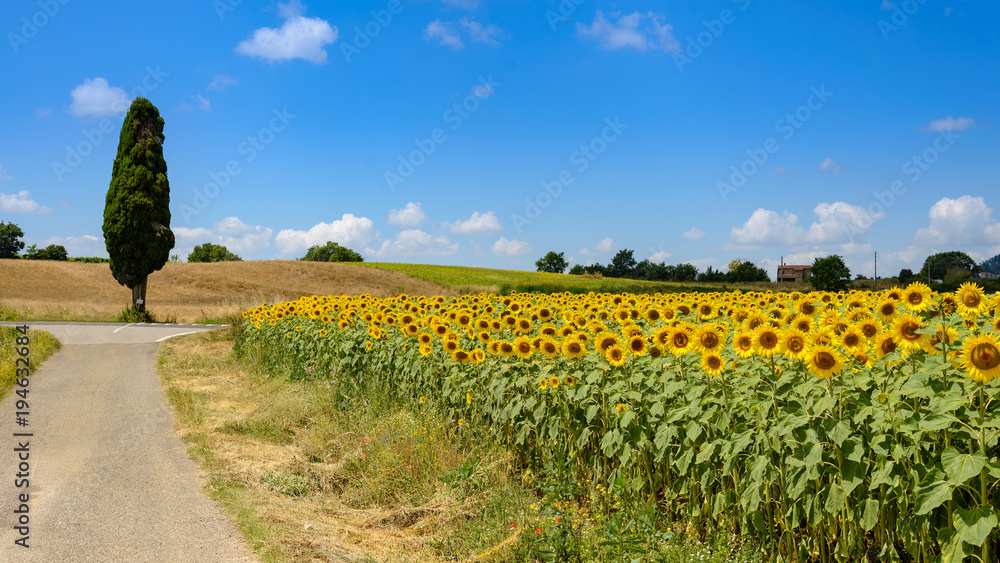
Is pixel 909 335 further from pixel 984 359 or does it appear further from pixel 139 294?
pixel 139 294

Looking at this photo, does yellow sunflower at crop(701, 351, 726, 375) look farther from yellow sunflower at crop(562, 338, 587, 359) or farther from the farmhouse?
the farmhouse

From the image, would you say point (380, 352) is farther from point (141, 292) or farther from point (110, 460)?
point (141, 292)

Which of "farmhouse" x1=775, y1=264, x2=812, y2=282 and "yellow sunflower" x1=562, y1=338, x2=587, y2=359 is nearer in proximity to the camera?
"yellow sunflower" x1=562, y1=338, x2=587, y2=359

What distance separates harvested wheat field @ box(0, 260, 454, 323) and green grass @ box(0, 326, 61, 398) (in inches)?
418

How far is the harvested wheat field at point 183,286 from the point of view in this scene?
32.1 m

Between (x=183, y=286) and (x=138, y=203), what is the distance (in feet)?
74.6

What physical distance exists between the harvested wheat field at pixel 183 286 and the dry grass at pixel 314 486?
21.3 meters

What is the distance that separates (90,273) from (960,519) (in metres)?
55.7

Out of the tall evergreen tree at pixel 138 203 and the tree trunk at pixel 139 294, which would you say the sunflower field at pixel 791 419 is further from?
the tree trunk at pixel 139 294

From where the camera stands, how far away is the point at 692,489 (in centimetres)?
427

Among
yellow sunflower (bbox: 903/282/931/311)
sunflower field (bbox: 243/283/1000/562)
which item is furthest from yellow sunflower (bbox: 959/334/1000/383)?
Answer: yellow sunflower (bbox: 903/282/931/311)

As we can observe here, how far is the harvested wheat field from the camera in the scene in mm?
32062

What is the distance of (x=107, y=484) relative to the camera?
20.3 ft

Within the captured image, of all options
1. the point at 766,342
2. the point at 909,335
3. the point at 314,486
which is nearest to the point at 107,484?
the point at 314,486
